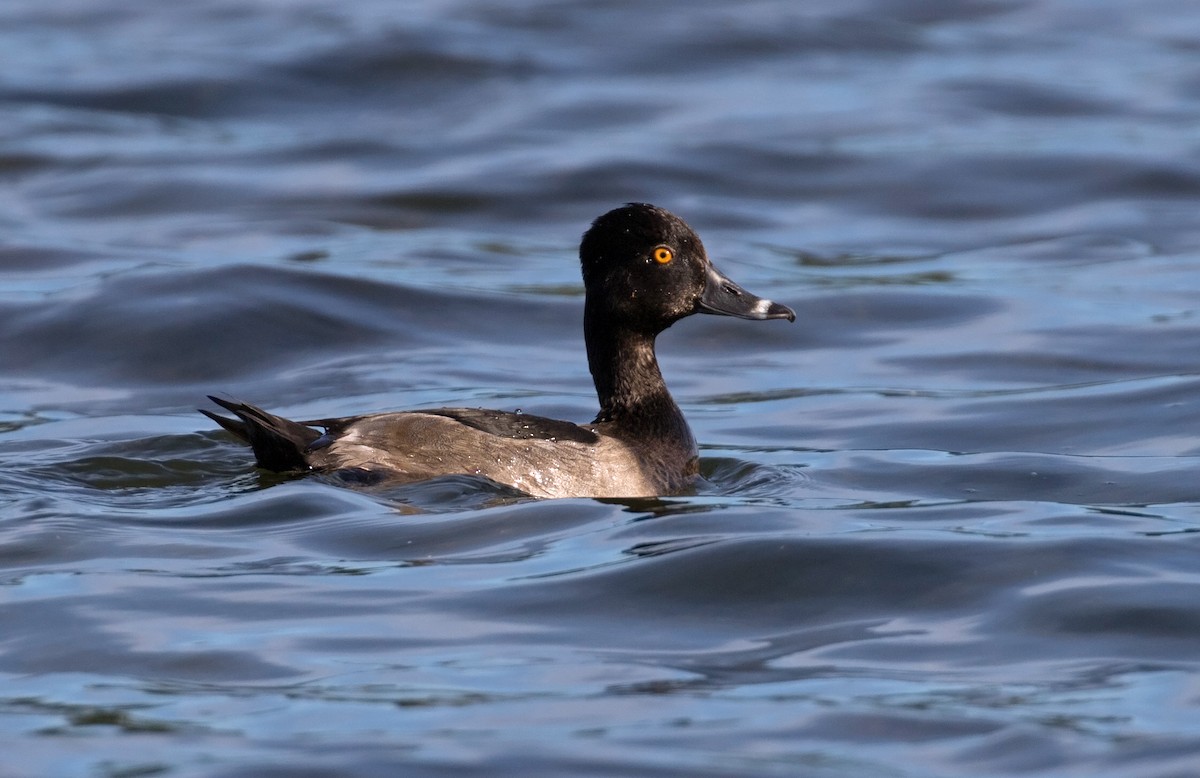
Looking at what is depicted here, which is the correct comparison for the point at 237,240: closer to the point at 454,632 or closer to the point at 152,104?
the point at 152,104

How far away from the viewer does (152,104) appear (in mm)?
21281

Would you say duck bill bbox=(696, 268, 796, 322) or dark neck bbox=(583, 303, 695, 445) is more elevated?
duck bill bbox=(696, 268, 796, 322)

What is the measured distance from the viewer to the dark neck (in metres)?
10.0

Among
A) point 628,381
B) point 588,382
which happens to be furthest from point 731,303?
point 588,382

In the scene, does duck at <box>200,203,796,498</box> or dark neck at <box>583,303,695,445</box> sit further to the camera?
dark neck at <box>583,303,695,445</box>

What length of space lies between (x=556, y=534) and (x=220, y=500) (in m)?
1.72

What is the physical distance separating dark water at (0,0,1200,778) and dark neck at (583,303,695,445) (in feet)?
1.54

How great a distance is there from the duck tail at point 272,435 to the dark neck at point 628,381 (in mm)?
1702

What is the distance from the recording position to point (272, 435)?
873 centimetres

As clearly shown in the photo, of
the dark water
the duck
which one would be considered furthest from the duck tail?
the dark water

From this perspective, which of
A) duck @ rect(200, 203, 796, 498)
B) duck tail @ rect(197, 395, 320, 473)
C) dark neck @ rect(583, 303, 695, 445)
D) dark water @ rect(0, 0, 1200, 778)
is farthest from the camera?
dark neck @ rect(583, 303, 695, 445)

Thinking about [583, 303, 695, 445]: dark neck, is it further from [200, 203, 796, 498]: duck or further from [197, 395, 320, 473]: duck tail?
[197, 395, 320, 473]: duck tail

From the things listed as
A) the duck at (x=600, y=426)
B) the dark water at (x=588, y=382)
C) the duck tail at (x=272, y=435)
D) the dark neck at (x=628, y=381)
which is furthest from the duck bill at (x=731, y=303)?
the duck tail at (x=272, y=435)

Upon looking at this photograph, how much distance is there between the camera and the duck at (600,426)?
8859 millimetres
